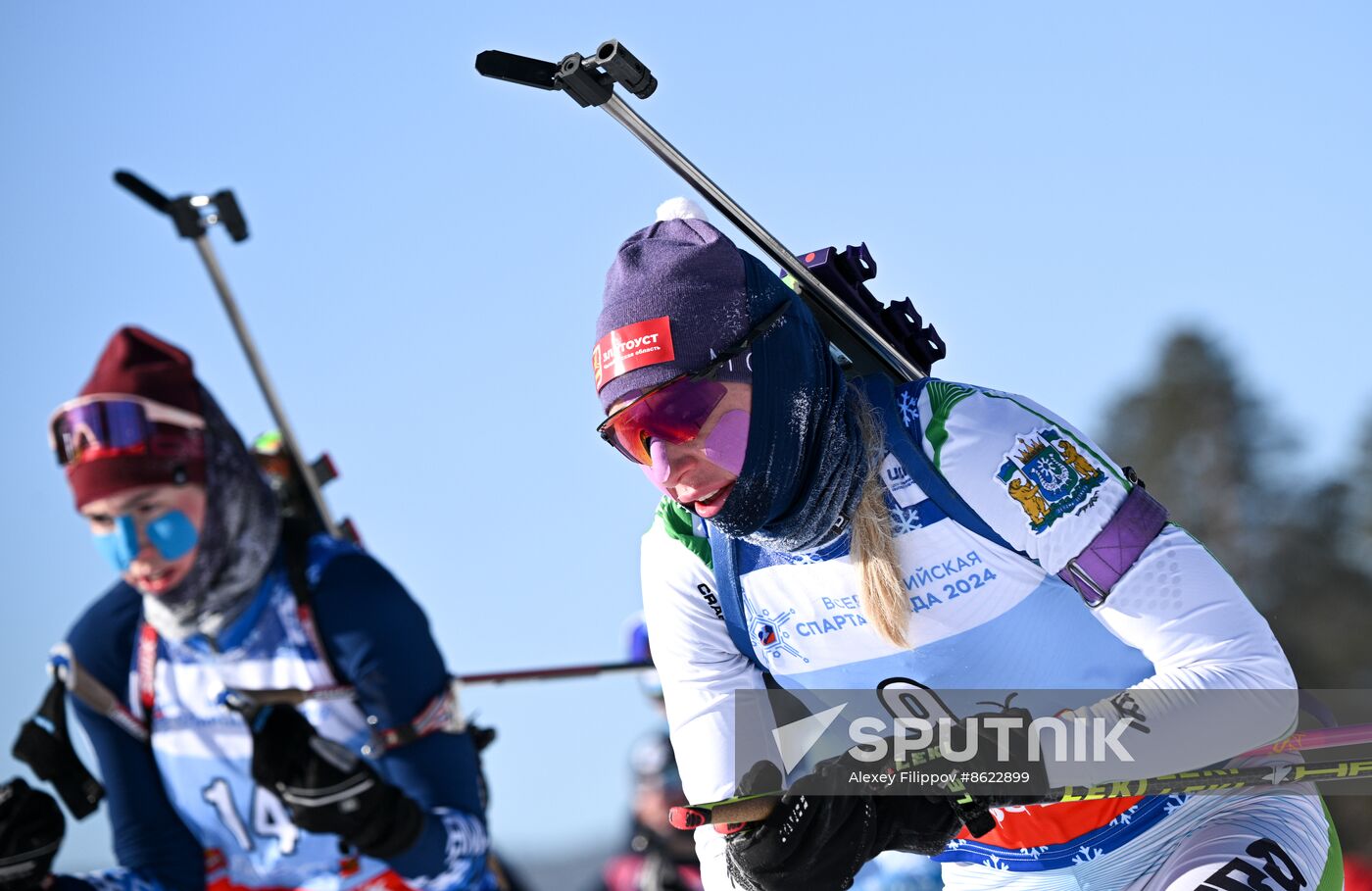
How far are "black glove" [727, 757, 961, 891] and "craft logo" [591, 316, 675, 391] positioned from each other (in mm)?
861

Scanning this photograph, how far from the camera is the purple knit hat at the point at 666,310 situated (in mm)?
3602

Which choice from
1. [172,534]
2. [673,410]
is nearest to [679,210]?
[673,410]

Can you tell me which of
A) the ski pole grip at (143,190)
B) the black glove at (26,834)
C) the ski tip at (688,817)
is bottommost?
the ski tip at (688,817)

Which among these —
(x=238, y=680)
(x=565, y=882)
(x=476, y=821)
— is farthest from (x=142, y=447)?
(x=565, y=882)

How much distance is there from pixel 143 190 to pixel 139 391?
96 cm

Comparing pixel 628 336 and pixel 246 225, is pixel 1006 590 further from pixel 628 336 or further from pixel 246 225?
pixel 246 225

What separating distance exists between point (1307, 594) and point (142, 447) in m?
26.2

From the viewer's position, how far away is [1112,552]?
3379mm

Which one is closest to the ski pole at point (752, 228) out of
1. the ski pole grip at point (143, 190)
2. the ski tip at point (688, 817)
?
the ski tip at point (688, 817)

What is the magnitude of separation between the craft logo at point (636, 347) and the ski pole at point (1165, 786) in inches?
36.2

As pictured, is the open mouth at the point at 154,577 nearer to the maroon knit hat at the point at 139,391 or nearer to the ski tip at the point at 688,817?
the maroon knit hat at the point at 139,391

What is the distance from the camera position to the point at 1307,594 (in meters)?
29.0

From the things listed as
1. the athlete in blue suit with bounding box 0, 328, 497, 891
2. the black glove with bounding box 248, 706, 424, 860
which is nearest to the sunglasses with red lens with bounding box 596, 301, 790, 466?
the black glove with bounding box 248, 706, 424, 860

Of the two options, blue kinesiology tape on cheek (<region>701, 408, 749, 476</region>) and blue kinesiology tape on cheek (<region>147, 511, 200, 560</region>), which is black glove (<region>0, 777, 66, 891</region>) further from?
blue kinesiology tape on cheek (<region>701, 408, 749, 476</region>)
